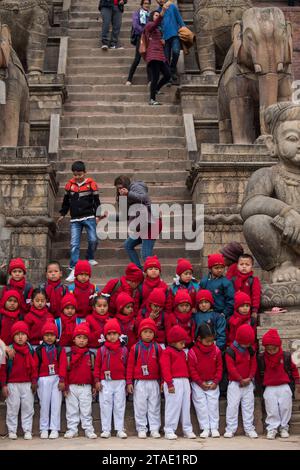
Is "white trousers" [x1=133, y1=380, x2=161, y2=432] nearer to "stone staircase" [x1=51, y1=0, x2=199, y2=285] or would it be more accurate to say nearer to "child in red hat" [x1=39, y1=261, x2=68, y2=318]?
"child in red hat" [x1=39, y1=261, x2=68, y2=318]

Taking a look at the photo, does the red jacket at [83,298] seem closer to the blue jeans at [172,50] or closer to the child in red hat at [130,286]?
the child in red hat at [130,286]

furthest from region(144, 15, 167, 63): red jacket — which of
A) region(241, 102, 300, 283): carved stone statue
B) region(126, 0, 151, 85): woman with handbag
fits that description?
region(241, 102, 300, 283): carved stone statue

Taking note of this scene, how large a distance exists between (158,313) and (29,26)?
10255mm

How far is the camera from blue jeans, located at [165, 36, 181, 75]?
18098mm

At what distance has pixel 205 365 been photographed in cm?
926

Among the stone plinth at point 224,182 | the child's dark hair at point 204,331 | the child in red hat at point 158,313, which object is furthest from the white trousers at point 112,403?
the stone plinth at point 224,182

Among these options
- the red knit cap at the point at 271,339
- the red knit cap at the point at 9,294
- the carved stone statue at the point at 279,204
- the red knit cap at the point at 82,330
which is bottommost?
the red knit cap at the point at 271,339

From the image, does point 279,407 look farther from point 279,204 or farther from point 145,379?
point 279,204

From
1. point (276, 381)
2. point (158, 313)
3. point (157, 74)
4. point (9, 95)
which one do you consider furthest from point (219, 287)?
point (157, 74)

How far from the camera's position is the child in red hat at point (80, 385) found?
9102 millimetres

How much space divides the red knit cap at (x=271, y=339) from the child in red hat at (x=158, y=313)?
107 centimetres

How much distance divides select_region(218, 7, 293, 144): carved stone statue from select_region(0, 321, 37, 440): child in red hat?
6.97 m

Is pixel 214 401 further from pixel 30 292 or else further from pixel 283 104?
pixel 283 104

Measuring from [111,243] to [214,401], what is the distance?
5.38 m
